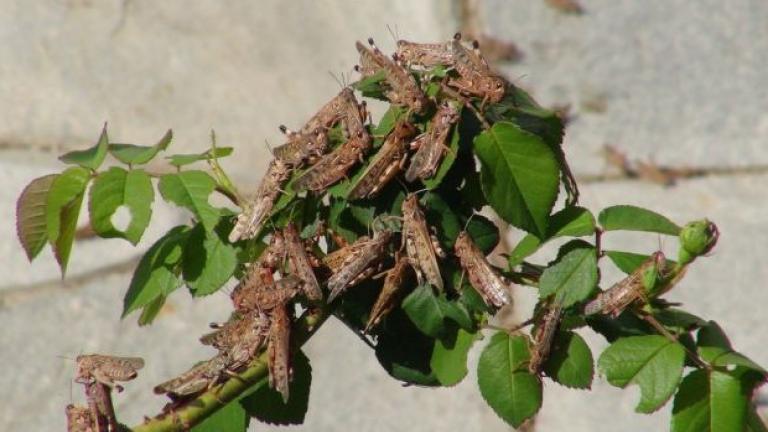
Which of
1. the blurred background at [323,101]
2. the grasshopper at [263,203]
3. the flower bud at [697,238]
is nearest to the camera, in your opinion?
the flower bud at [697,238]

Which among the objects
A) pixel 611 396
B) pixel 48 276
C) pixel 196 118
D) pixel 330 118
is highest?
pixel 196 118

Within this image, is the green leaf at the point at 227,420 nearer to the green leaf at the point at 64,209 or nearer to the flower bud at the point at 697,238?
the green leaf at the point at 64,209

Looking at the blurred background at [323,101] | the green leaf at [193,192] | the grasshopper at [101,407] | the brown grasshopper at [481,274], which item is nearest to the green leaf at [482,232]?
the brown grasshopper at [481,274]

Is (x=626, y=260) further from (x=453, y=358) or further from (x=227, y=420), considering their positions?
(x=227, y=420)

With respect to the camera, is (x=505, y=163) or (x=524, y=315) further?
(x=524, y=315)

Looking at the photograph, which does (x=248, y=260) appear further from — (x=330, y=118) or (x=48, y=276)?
(x=48, y=276)

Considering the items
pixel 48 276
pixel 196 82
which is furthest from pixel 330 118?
pixel 196 82
